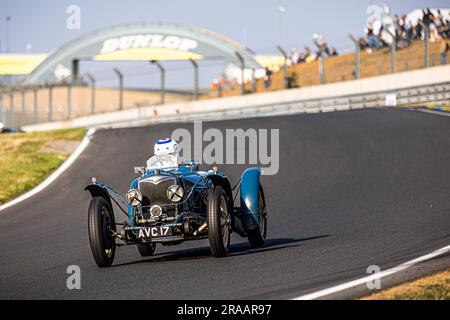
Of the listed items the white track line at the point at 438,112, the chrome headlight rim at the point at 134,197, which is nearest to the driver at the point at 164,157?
the chrome headlight rim at the point at 134,197

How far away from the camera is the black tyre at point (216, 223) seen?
1020 centimetres

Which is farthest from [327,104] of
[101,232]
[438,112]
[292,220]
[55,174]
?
[101,232]

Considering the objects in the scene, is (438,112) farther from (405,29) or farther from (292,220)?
(292,220)

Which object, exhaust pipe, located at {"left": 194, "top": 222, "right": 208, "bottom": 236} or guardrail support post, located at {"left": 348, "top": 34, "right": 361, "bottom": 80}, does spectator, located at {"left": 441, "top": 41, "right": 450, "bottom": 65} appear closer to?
guardrail support post, located at {"left": 348, "top": 34, "right": 361, "bottom": 80}

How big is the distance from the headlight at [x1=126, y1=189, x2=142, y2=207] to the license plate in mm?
335

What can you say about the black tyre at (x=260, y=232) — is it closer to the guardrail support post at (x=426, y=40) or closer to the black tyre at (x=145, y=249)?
the black tyre at (x=145, y=249)

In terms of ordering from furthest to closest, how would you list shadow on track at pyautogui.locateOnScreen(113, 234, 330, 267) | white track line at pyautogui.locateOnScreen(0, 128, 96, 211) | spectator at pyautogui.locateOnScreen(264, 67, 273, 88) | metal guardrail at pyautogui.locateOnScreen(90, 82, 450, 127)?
spectator at pyautogui.locateOnScreen(264, 67, 273, 88), metal guardrail at pyautogui.locateOnScreen(90, 82, 450, 127), white track line at pyautogui.locateOnScreen(0, 128, 96, 211), shadow on track at pyautogui.locateOnScreen(113, 234, 330, 267)

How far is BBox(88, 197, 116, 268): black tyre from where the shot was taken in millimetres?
10281

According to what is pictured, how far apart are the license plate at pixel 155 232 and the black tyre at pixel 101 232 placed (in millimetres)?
420

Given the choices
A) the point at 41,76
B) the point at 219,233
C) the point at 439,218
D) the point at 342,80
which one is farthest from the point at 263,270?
the point at 41,76

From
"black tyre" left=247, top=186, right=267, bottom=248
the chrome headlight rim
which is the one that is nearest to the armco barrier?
"black tyre" left=247, top=186, right=267, bottom=248

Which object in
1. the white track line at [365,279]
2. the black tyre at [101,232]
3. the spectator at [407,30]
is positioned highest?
the spectator at [407,30]
